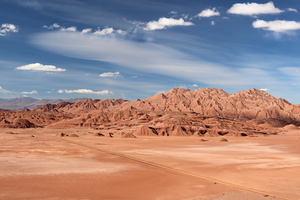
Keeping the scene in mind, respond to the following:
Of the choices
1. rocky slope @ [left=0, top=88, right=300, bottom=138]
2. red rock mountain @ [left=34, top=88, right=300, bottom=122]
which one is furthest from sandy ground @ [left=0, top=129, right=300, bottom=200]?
red rock mountain @ [left=34, top=88, right=300, bottom=122]

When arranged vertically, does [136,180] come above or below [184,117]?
below

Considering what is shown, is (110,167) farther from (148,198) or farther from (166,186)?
(148,198)

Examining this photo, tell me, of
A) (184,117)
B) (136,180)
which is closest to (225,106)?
(184,117)

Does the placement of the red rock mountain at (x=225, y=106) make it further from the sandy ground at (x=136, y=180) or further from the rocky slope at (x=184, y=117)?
the sandy ground at (x=136, y=180)

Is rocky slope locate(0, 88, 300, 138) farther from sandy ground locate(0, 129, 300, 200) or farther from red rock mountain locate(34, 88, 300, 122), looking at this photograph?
sandy ground locate(0, 129, 300, 200)

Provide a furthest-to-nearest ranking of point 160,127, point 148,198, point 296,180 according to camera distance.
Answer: point 160,127 → point 296,180 → point 148,198

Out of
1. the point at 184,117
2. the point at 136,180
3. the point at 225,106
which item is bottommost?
the point at 136,180

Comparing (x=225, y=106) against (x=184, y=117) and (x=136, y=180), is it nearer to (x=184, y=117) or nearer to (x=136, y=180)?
(x=184, y=117)

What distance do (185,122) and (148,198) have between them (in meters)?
63.1

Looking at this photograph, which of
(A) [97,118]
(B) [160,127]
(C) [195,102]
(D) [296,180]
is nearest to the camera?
(D) [296,180]

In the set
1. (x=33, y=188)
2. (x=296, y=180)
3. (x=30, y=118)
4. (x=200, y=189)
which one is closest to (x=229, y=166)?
(x=296, y=180)

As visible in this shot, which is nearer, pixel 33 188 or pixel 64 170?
pixel 33 188

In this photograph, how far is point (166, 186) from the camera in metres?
15.0

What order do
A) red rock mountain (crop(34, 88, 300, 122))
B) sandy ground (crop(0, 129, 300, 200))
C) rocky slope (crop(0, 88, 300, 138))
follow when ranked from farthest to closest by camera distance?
red rock mountain (crop(34, 88, 300, 122)), rocky slope (crop(0, 88, 300, 138)), sandy ground (crop(0, 129, 300, 200))
